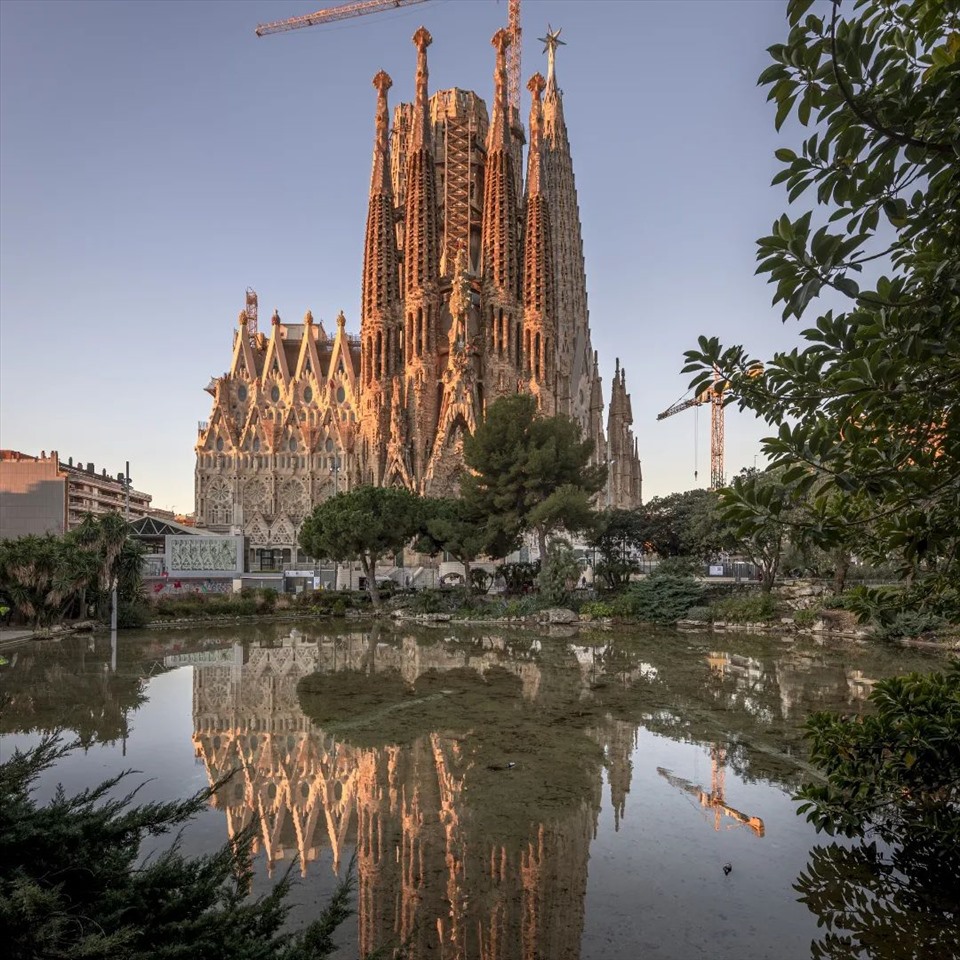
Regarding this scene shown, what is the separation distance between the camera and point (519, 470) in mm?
28469

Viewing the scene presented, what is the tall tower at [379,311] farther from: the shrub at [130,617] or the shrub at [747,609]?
the shrub at [747,609]

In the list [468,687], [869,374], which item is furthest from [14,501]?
[869,374]

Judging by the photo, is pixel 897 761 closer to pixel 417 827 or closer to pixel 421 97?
pixel 417 827

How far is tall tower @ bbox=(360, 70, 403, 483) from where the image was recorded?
4784cm

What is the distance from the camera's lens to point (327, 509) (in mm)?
28891

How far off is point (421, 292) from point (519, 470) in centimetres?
2286

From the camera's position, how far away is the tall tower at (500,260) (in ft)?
154

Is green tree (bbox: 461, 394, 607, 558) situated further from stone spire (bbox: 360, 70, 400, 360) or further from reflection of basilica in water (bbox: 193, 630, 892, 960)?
stone spire (bbox: 360, 70, 400, 360)

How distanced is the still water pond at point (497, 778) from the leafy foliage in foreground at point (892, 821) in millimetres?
192

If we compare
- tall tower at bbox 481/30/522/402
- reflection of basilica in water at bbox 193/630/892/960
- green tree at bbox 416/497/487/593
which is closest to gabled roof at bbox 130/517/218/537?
green tree at bbox 416/497/487/593

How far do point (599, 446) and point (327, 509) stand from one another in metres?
→ 40.8

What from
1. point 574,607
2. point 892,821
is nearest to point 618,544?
point 574,607

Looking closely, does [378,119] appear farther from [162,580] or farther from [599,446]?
[162,580]

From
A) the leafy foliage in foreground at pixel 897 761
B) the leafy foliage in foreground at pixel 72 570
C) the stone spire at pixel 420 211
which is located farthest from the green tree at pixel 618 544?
the leafy foliage in foreground at pixel 897 761
